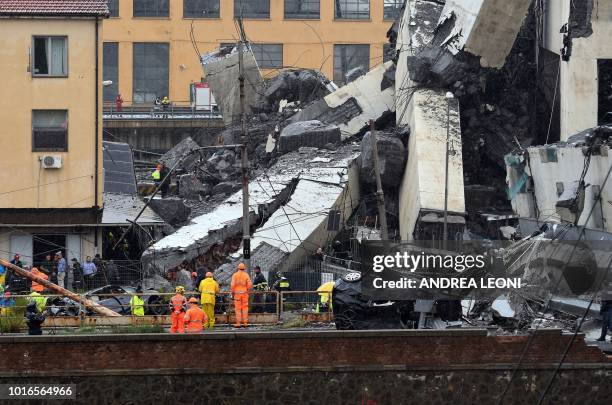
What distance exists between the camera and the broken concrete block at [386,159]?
121ft

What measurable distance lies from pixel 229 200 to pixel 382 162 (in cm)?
408

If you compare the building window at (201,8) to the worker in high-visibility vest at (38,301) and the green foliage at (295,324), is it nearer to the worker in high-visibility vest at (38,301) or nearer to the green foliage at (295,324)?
the worker in high-visibility vest at (38,301)

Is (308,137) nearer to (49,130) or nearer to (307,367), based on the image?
(49,130)

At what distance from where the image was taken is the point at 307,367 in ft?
78.6

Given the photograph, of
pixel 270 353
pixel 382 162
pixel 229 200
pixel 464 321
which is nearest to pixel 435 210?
pixel 382 162

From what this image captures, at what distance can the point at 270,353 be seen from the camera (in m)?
24.0

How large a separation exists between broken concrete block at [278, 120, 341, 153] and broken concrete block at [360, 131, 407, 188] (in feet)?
9.68

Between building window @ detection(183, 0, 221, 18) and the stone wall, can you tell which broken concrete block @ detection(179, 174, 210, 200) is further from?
building window @ detection(183, 0, 221, 18)

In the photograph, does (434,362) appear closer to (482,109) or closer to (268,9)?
(482,109)

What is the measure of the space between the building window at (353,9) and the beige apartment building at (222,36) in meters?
0.05

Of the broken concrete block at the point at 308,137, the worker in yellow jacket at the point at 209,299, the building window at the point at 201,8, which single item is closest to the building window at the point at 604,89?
the broken concrete block at the point at 308,137

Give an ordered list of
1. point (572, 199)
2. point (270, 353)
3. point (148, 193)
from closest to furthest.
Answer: point (270, 353)
point (572, 199)
point (148, 193)

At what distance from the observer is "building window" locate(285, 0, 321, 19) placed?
2606 inches

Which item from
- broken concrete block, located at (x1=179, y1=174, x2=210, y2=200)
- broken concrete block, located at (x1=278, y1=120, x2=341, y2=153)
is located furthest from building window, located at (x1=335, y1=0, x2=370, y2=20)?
broken concrete block, located at (x1=179, y1=174, x2=210, y2=200)
